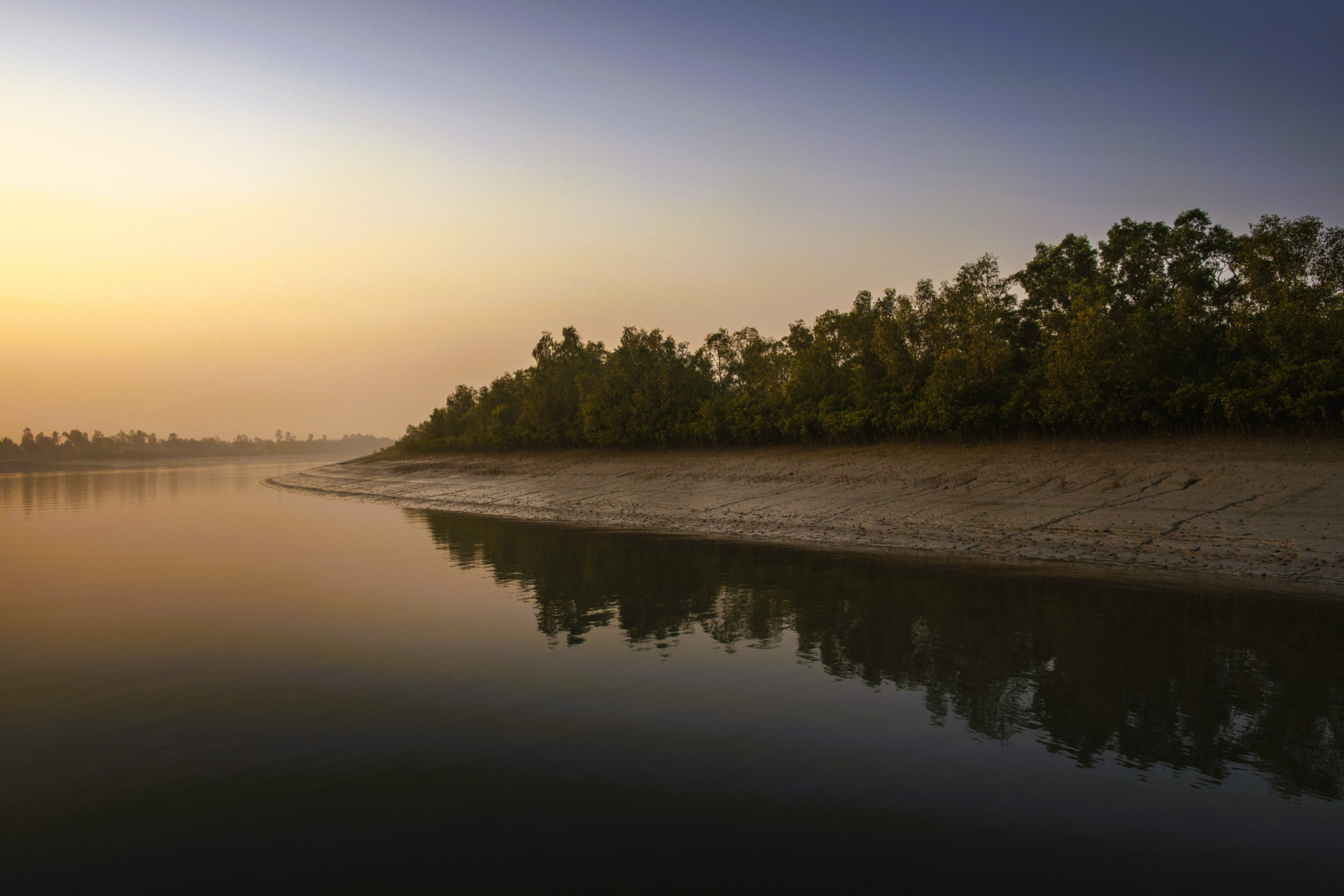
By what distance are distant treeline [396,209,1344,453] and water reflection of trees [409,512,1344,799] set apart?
1919cm

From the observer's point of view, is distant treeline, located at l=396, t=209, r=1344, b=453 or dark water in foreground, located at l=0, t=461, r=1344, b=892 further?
distant treeline, located at l=396, t=209, r=1344, b=453

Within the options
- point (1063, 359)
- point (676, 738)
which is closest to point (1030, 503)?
point (1063, 359)

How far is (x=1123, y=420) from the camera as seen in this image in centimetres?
3234

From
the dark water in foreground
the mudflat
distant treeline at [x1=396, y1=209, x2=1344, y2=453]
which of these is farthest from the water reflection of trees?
distant treeline at [x1=396, y1=209, x2=1344, y2=453]

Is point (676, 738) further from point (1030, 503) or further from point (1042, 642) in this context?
point (1030, 503)

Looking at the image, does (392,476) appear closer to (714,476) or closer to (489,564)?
(714,476)

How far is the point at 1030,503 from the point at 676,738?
74.2ft

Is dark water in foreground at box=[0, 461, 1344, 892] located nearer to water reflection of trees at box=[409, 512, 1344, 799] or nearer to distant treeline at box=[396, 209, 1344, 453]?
water reflection of trees at box=[409, 512, 1344, 799]

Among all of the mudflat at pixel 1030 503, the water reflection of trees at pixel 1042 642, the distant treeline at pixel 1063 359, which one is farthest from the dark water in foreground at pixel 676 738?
the distant treeline at pixel 1063 359

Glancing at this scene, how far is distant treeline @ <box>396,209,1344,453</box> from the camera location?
3016cm

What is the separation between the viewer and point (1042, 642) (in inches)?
481

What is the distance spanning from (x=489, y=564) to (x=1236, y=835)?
18.4m

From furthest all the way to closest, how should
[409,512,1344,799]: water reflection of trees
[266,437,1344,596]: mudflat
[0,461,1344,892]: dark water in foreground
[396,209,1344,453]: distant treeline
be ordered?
[396,209,1344,453]: distant treeline, [266,437,1344,596]: mudflat, [409,512,1344,799]: water reflection of trees, [0,461,1344,892]: dark water in foreground

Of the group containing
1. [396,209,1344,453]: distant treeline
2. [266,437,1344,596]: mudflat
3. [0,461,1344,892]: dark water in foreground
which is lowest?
[0,461,1344,892]: dark water in foreground
